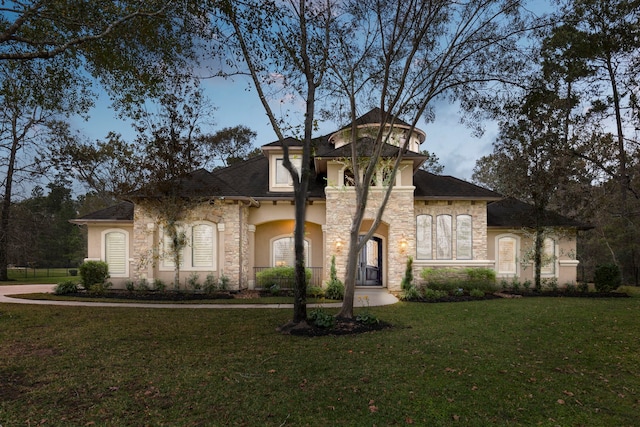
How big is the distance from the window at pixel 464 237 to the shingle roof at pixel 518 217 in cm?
140

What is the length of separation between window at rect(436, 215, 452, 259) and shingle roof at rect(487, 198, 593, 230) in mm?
2130

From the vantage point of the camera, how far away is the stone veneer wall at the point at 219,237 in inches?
575

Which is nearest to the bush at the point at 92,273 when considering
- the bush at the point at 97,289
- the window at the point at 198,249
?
the bush at the point at 97,289

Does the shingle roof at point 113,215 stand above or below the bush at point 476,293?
above

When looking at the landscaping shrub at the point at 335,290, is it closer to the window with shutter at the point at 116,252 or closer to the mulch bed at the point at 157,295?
the mulch bed at the point at 157,295

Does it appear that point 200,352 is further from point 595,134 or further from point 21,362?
point 595,134

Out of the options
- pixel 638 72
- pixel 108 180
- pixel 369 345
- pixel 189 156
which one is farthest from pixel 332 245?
pixel 108 180

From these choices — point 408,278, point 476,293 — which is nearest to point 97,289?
point 408,278

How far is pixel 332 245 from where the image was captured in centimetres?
1508

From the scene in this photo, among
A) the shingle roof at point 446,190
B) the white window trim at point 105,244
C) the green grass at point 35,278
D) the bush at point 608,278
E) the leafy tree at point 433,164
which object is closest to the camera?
the bush at point 608,278

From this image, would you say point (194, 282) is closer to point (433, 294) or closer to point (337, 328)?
point (337, 328)

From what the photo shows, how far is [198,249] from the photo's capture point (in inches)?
589

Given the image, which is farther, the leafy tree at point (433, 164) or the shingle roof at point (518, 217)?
the leafy tree at point (433, 164)

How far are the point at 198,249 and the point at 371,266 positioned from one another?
9122mm
